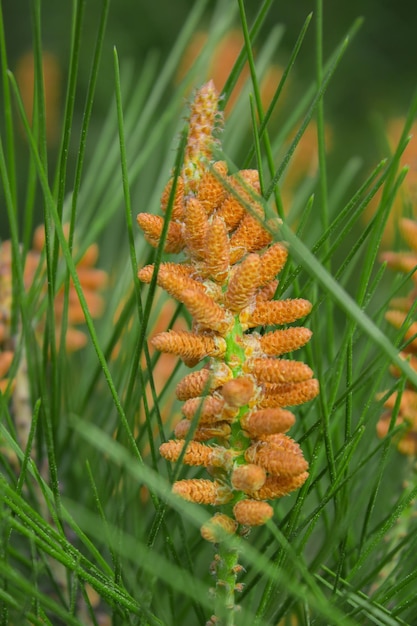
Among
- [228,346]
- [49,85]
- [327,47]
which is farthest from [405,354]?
[49,85]

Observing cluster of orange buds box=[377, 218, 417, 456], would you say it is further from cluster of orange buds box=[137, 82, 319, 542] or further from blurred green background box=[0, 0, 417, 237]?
blurred green background box=[0, 0, 417, 237]

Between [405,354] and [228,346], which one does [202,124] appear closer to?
[228,346]

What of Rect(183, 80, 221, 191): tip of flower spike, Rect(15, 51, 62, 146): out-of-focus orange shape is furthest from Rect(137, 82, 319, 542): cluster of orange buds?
Rect(15, 51, 62, 146): out-of-focus orange shape

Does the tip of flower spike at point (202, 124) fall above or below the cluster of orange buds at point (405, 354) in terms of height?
above

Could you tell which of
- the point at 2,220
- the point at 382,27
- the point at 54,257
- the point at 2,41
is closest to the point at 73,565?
the point at 54,257

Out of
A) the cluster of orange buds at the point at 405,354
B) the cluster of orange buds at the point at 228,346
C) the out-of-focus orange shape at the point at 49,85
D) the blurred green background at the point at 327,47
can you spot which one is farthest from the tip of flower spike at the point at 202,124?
the out-of-focus orange shape at the point at 49,85

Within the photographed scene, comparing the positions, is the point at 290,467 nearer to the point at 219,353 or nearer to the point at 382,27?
the point at 219,353

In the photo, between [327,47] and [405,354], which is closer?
[405,354]

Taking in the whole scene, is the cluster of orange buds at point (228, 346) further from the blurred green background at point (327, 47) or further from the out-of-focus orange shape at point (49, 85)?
the out-of-focus orange shape at point (49, 85)
